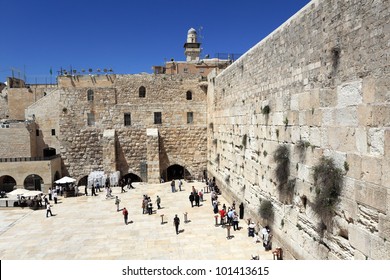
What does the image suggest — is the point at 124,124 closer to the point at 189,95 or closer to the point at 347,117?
the point at 189,95

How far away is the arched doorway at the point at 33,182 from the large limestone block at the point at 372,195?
1860 centimetres

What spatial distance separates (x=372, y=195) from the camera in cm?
530

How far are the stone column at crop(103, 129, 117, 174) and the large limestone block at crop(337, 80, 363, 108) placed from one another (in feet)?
56.6

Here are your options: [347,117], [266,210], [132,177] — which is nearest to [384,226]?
[347,117]

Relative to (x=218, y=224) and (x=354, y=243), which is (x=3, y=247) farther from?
(x=354, y=243)

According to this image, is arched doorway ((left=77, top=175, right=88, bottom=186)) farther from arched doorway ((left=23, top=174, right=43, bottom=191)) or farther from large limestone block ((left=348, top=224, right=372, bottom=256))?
large limestone block ((left=348, top=224, right=372, bottom=256))

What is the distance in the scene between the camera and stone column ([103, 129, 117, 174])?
21578 millimetres

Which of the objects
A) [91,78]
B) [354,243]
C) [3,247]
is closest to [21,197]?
[3,247]

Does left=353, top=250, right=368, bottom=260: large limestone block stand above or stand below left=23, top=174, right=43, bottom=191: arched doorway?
above

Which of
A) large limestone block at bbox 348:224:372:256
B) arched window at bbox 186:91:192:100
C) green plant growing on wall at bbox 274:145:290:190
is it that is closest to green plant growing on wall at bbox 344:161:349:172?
large limestone block at bbox 348:224:372:256

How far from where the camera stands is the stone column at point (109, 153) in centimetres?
2158

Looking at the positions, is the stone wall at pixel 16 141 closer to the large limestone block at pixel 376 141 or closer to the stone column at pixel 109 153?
the stone column at pixel 109 153

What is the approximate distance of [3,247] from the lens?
1140 cm

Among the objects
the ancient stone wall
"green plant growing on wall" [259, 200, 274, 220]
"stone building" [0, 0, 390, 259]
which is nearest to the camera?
"stone building" [0, 0, 390, 259]
